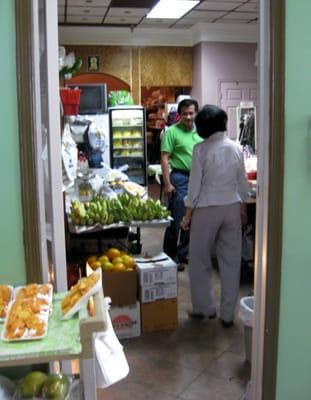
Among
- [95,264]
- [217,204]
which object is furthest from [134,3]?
[95,264]

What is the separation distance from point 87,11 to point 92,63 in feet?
4.56

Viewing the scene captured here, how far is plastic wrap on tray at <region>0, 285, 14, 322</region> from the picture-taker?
164 centimetres

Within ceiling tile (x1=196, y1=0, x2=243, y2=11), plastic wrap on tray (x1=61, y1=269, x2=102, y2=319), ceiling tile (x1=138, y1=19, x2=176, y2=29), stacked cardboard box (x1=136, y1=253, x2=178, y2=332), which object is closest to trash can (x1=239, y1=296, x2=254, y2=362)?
stacked cardboard box (x1=136, y1=253, x2=178, y2=332)

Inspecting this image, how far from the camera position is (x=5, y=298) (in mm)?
1730

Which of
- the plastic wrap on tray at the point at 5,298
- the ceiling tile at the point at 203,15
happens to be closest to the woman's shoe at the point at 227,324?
the plastic wrap on tray at the point at 5,298

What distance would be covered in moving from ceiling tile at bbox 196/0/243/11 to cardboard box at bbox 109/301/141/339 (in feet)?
14.6

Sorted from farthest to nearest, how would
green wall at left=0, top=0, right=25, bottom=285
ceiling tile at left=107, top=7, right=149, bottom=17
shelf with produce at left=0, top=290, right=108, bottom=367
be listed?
ceiling tile at left=107, top=7, right=149, bottom=17 → green wall at left=0, top=0, right=25, bottom=285 → shelf with produce at left=0, top=290, right=108, bottom=367

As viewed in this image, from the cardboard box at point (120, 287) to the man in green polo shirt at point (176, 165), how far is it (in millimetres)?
1427

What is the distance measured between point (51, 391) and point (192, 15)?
645 centimetres

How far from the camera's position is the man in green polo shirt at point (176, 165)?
4602 millimetres

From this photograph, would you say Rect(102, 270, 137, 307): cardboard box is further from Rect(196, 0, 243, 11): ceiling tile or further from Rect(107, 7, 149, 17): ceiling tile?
Rect(107, 7, 149, 17): ceiling tile

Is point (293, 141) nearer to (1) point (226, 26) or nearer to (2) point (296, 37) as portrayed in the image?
(2) point (296, 37)

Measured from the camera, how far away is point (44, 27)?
6.28 ft

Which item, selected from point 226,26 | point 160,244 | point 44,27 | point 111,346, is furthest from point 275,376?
point 226,26
